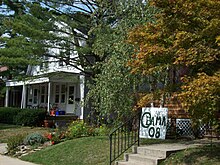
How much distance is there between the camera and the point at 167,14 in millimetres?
9391

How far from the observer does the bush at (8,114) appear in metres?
27.2

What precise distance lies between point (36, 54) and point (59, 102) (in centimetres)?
1129

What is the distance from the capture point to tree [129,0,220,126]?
26.4 ft

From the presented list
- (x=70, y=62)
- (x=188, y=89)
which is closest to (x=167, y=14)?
(x=188, y=89)

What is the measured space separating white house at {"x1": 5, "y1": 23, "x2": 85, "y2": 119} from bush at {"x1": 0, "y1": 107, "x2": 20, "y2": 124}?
2.14 meters

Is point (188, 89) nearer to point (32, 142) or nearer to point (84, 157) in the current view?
point (84, 157)

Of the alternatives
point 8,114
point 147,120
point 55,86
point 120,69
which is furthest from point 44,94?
point 147,120

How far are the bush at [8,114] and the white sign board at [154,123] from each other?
16584mm

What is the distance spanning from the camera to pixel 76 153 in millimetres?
12594

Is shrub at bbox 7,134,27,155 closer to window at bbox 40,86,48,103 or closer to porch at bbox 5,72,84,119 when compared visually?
porch at bbox 5,72,84,119

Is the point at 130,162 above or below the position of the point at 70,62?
below

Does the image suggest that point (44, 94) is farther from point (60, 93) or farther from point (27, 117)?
point (27, 117)

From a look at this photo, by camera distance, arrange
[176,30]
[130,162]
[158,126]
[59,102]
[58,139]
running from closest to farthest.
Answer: [176,30]
[130,162]
[158,126]
[58,139]
[59,102]

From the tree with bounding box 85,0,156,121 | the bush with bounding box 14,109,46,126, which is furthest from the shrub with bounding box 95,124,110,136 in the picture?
the bush with bounding box 14,109,46,126
